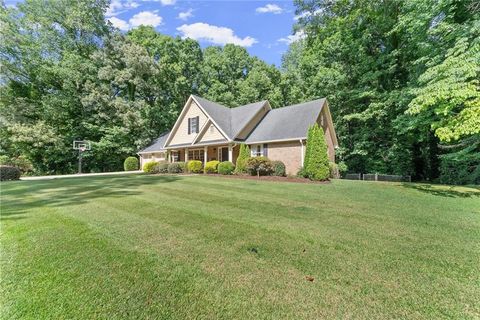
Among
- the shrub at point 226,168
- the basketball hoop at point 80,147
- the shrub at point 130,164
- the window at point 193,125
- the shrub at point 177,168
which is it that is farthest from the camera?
the shrub at point 130,164

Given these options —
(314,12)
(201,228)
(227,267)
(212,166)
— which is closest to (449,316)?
(227,267)

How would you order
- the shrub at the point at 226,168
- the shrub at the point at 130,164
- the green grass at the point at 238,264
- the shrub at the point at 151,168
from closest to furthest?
the green grass at the point at 238,264 < the shrub at the point at 226,168 < the shrub at the point at 151,168 < the shrub at the point at 130,164

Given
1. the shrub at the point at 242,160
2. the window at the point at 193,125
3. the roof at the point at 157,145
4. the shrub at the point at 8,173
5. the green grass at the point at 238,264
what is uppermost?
the window at the point at 193,125

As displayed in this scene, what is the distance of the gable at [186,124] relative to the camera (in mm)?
22402

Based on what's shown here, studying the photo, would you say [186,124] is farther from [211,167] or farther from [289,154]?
[289,154]

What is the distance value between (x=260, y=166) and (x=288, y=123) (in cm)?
502

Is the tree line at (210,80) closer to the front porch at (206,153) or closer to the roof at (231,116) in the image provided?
the front porch at (206,153)

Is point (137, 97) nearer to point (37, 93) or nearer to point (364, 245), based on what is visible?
point (37, 93)

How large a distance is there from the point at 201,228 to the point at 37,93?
32.8 meters

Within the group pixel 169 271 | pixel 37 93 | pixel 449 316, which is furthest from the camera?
→ pixel 37 93

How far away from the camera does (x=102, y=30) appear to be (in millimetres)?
29500

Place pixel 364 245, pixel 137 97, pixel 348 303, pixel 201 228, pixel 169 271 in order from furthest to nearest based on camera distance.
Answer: pixel 137 97
pixel 201 228
pixel 364 245
pixel 169 271
pixel 348 303

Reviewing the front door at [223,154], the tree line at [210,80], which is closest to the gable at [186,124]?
the front door at [223,154]

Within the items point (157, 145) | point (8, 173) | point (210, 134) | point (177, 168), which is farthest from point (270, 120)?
point (8, 173)
